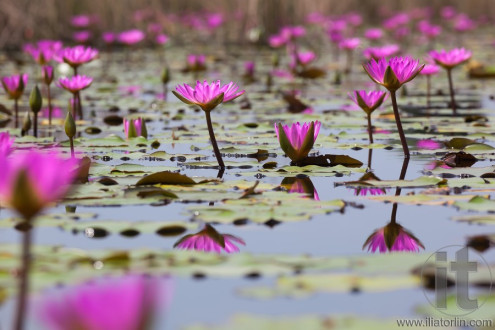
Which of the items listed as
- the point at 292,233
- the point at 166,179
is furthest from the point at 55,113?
the point at 292,233

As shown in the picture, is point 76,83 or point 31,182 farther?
point 76,83

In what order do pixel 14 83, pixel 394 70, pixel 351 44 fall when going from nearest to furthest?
pixel 394 70 → pixel 14 83 → pixel 351 44

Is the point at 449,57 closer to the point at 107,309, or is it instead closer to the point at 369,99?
the point at 369,99

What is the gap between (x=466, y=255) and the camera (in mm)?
1631

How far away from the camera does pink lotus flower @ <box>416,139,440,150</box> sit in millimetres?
3223

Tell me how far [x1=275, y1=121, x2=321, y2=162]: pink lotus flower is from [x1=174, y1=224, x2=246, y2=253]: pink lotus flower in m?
0.83

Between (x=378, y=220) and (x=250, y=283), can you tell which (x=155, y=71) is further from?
(x=250, y=283)

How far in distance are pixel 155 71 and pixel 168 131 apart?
4.17 metres

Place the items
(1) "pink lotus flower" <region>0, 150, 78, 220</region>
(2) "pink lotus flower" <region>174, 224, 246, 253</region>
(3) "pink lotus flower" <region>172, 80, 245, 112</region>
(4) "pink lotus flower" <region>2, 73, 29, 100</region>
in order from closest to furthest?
(1) "pink lotus flower" <region>0, 150, 78, 220</region> < (2) "pink lotus flower" <region>174, 224, 246, 253</region> < (3) "pink lotus flower" <region>172, 80, 245, 112</region> < (4) "pink lotus flower" <region>2, 73, 29, 100</region>

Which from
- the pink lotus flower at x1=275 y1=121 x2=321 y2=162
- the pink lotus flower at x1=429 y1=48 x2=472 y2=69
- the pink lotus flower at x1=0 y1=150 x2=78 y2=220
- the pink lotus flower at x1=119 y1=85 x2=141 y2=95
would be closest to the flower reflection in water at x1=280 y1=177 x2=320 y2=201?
the pink lotus flower at x1=275 y1=121 x2=321 y2=162

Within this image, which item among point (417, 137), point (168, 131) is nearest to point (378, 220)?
point (417, 137)
